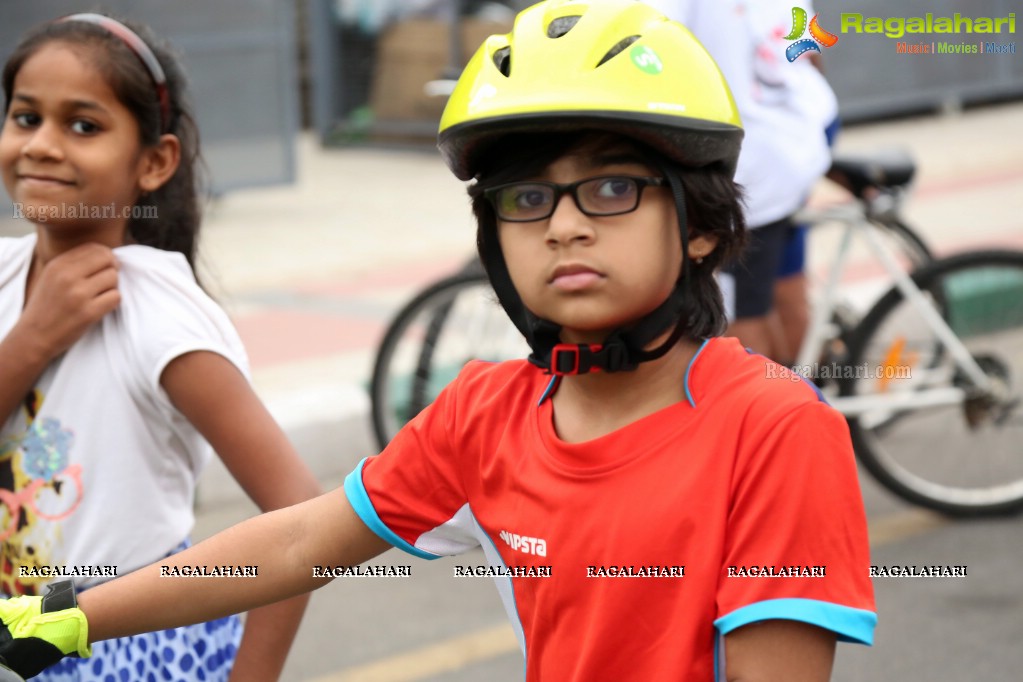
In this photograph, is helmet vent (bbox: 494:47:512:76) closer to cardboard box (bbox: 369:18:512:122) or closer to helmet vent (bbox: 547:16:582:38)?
helmet vent (bbox: 547:16:582:38)

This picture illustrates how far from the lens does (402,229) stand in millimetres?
10961

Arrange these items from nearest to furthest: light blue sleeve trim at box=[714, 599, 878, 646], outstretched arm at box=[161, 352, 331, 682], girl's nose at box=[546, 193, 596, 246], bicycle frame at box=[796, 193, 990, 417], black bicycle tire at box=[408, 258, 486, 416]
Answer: light blue sleeve trim at box=[714, 599, 878, 646]
girl's nose at box=[546, 193, 596, 246]
outstretched arm at box=[161, 352, 331, 682]
bicycle frame at box=[796, 193, 990, 417]
black bicycle tire at box=[408, 258, 486, 416]

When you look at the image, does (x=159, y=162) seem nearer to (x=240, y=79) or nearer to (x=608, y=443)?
(x=608, y=443)

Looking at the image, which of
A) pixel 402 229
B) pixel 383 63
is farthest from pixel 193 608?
pixel 383 63

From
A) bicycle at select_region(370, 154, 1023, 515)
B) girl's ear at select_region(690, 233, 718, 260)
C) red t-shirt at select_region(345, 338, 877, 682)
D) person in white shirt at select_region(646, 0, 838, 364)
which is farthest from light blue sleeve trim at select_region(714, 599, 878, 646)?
bicycle at select_region(370, 154, 1023, 515)

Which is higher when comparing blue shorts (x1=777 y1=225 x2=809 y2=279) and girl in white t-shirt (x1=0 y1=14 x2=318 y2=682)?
girl in white t-shirt (x1=0 y1=14 x2=318 y2=682)

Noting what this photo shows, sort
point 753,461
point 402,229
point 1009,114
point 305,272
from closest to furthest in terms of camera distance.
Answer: point 753,461, point 305,272, point 402,229, point 1009,114

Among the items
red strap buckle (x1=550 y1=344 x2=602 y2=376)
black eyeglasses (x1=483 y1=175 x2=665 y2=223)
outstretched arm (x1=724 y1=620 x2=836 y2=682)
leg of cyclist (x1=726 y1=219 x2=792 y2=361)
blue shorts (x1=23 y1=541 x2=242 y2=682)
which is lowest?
leg of cyclist (x1=726 y1=219 x2=792 y2=361)

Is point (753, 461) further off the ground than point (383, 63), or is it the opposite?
point (753, 461)

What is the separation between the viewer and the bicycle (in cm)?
552

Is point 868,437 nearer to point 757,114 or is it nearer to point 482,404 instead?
point 757,114

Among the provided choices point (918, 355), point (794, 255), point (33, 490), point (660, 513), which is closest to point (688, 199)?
point (660, 513)

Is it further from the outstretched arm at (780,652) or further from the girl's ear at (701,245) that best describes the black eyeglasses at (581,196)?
the outstretched arm at (780,652)

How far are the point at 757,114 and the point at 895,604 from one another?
1.57 meters
